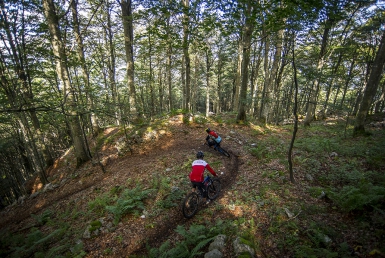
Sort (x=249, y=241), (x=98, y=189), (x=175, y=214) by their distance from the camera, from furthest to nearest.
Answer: (x=98, y=189), (x=175, y=214), (x=249, y=241)

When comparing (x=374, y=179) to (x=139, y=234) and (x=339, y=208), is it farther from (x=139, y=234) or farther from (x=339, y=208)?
(x=139, y=234)

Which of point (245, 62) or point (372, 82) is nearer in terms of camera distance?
point (372, 82)

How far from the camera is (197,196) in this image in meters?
6.53

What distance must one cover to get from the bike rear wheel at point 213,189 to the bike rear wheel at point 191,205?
0.67 metres

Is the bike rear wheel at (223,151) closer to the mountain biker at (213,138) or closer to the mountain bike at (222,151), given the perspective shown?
the mountain bike at (222,151)

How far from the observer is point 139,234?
565 cm

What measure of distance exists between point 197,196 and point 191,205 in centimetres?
41

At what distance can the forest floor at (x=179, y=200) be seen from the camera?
4.78 metres

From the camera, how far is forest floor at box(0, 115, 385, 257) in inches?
188

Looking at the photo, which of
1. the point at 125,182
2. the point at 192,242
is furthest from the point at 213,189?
the point at 125,182

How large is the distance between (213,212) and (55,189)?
10.2m

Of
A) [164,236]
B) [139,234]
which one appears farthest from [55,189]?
[164,236]

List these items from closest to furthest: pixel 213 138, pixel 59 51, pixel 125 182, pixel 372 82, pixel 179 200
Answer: pixel 179 200, pixel 125 182, pixel 59 51, pixel 372 82, pixel 213 138

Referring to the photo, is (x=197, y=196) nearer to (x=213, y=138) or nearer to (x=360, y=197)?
(x=213, y=138)
